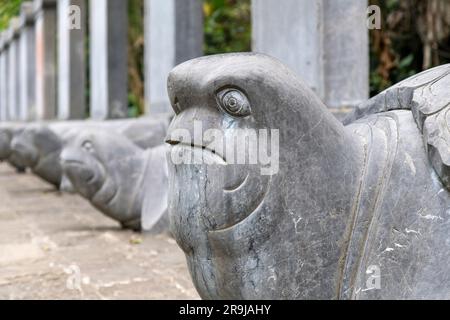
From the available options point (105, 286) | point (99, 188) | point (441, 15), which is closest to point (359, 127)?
point (105, 286)

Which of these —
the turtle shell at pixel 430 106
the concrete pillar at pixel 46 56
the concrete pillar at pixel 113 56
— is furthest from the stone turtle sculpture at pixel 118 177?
the concrete pillar at pixel 46 56

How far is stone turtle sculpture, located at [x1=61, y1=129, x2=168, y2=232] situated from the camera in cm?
416

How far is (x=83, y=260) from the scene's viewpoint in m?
3.59

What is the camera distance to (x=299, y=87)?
1566 millimetres

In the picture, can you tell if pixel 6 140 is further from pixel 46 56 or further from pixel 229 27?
pixel 229 27

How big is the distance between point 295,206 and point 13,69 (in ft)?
50.4

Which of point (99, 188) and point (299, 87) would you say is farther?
point (99, 188)

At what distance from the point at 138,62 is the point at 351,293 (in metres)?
10.3

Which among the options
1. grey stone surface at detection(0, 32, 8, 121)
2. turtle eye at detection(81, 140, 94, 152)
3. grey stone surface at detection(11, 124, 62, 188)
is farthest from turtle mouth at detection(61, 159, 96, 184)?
grey stone surface at detection(0, 32, 8, 121)

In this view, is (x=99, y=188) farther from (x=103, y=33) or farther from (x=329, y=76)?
(x=103, y=33)

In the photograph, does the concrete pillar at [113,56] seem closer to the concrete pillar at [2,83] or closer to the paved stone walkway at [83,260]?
the paved stone walkway at [83,260]

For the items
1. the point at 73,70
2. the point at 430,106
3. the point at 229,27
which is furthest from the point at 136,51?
the point at 430,106

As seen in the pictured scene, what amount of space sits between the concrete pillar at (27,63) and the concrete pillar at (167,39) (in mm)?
7407

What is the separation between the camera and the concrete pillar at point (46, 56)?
11.2m
